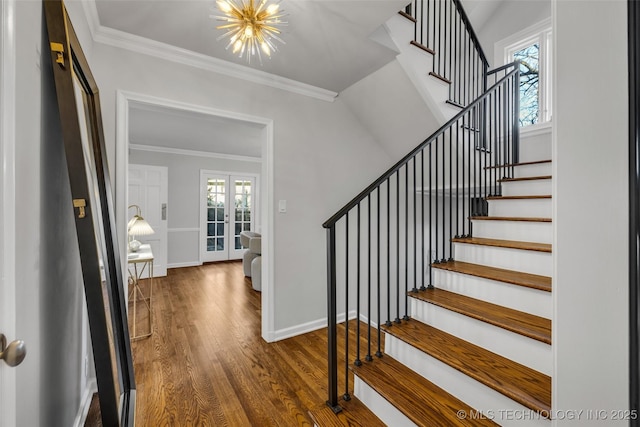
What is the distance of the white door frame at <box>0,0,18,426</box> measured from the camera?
71cm

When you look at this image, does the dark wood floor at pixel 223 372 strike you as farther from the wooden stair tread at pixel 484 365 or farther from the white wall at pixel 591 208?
the white wall at pixel 591 208

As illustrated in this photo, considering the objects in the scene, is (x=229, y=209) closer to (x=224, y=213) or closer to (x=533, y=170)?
(x=224, y=213)

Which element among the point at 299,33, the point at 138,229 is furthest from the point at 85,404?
the point at 299,33

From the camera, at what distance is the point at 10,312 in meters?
0.74

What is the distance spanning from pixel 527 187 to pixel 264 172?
2.31 m

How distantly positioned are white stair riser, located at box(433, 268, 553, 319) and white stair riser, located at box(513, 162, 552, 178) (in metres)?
1.38

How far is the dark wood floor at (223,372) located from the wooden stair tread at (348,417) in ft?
0.74

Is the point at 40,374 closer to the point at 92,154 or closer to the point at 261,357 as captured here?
the point at 92,154

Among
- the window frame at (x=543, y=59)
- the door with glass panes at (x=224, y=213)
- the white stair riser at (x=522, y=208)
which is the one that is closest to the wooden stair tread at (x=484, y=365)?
the white stair riser at (x=522, y=208)

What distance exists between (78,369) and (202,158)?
5.26 m

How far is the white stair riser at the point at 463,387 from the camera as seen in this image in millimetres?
1165

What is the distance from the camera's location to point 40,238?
38.8 inches

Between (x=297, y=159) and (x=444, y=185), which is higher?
(x=297, y=159)

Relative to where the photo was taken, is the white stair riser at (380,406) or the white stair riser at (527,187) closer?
the white stair riser at (380,406)
